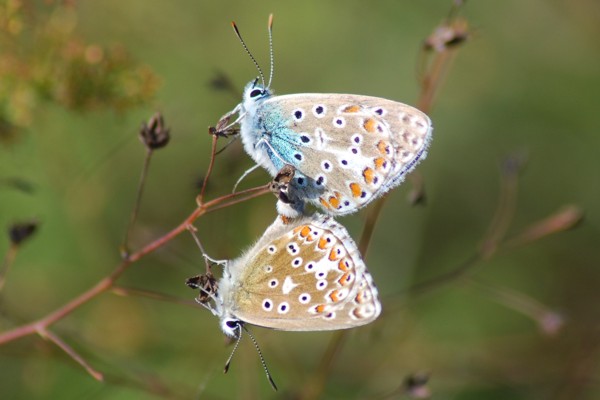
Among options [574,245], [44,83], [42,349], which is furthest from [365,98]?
[574,245]

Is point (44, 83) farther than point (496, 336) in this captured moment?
No

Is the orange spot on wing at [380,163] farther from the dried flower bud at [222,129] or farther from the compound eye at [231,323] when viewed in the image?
the compound eye at [231,323]

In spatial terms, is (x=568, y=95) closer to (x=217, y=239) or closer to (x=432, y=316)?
(x=432, y=316)

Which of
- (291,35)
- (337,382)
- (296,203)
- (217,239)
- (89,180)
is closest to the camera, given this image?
(296,203)

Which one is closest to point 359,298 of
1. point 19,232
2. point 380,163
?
point 380,163

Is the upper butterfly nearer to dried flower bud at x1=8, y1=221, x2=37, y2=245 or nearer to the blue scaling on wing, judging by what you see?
the blue scaling on wing

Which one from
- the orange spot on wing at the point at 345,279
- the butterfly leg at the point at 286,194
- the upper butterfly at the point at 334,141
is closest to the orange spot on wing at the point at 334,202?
the upper butterfly at the point at 334,141

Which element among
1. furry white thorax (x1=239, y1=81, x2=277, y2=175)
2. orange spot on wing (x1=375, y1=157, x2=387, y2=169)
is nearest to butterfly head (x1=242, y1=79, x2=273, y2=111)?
furry white thorax (x1=239, y1=81, x2=277, y2=175)
